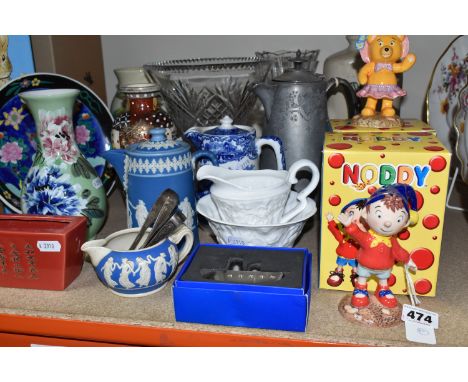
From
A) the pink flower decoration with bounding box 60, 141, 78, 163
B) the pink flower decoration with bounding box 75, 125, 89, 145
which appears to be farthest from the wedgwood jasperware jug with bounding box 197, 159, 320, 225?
the pink flower decoration with bounding box 75, 125, 89, 145

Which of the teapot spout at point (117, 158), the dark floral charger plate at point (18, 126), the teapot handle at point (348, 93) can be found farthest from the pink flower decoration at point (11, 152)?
the teapot handle at point (348, 93)

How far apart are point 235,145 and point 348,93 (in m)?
0.31

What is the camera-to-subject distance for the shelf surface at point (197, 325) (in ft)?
1.77

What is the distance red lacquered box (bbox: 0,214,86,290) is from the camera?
63 cm

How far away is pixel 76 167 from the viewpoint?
2.41ft

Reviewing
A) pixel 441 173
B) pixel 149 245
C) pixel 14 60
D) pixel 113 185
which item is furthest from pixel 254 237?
pixel 14 60

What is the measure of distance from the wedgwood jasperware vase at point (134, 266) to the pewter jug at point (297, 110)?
28 centimetres

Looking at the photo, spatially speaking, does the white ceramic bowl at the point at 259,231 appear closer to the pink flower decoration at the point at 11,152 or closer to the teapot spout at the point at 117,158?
the teapot spout at the point at 117,158

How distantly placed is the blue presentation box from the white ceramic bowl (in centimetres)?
10

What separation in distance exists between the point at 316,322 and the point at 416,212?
180 mm

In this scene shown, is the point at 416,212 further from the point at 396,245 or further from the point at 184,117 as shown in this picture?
the point at 184,117

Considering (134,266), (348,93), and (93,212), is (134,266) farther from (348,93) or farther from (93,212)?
(348,93)

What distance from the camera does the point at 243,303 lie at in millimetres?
547

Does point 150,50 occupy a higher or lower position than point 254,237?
higher
